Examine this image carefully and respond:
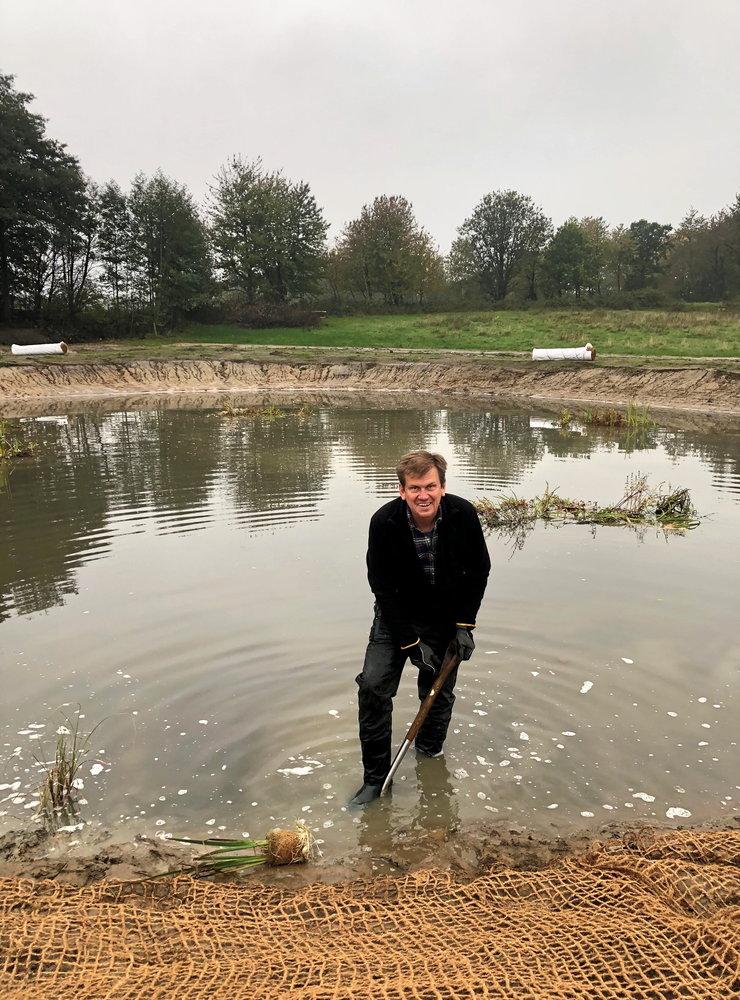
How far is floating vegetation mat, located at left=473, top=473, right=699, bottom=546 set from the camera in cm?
1057

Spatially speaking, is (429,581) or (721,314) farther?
(721,314)

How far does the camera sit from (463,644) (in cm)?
420

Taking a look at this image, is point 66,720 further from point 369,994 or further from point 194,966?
point 369,994

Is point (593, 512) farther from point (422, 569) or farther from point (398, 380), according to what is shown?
point (398, 380)

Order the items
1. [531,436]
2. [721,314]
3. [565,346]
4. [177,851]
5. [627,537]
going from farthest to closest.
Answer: [721,314]
[565,346]
[531,436]
[627,537]
[177,851]

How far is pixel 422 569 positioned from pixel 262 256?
4918 cm

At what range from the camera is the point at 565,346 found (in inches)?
1372

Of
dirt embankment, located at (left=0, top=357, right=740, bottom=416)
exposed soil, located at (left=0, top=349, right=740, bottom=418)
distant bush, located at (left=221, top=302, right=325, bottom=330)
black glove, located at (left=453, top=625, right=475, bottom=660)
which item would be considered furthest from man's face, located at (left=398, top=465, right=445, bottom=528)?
distant bush, located at (left=221, top=302, right=325, bottom=330)

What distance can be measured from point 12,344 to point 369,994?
129ft

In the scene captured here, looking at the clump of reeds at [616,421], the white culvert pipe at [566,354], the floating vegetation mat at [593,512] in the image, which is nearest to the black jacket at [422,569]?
the floating vegetation mat at [593,512]

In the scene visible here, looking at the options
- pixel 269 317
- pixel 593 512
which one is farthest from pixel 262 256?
pixel 593 512

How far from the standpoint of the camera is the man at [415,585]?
13.3 feet

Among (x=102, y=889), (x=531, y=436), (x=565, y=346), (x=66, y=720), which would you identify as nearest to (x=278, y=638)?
(x=66, y=720)

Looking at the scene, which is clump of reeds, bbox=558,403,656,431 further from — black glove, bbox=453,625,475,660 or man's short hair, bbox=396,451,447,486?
man's short hair, bbox=396,451,447,486
